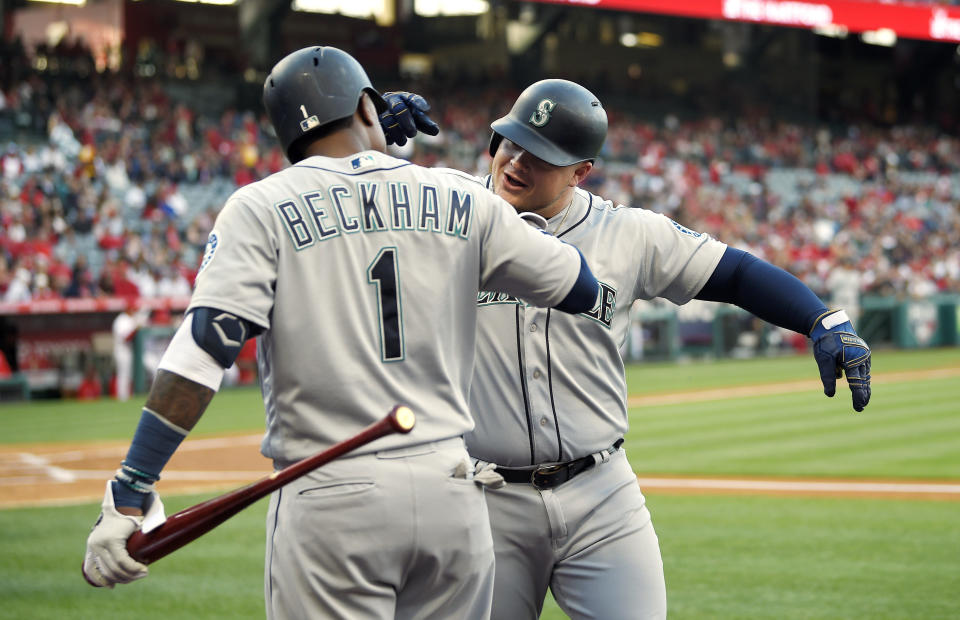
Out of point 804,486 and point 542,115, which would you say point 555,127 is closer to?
point 542,115

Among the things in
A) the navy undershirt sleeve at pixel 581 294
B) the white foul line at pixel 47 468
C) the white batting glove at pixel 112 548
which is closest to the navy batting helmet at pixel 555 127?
the navy undershirt sleeve at pixel 581 294

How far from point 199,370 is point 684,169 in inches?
1252

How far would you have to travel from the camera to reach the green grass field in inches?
234

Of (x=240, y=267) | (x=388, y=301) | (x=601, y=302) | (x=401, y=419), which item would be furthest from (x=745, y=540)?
(x=240, y=267)

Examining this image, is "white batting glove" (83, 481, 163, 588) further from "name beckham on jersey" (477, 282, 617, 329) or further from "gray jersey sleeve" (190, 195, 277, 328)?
"name beckham on jersey" (477, 282, 617, 329)

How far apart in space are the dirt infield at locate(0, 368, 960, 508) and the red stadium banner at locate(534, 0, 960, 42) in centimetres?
1866

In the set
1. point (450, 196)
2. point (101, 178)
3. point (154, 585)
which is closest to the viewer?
point (450, 196)

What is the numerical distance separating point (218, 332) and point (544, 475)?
121 cm

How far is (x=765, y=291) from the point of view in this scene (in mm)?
3363

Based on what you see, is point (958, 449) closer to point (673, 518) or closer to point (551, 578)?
point (673, 518)

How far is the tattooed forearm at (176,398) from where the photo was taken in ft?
7.90

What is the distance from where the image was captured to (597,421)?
3.37 meters

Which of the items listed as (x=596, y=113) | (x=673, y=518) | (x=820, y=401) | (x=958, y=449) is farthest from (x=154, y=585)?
(x=820, y=401)

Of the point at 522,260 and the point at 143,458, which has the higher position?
the point at 522,260
